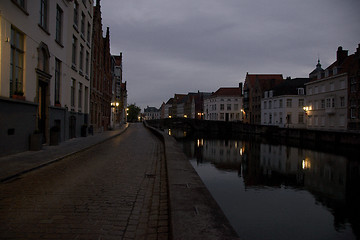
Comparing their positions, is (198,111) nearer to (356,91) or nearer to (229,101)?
(229,101)

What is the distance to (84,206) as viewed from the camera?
4.43 metres

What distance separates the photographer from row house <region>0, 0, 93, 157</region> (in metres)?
9.33

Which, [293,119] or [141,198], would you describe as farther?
[293,119]

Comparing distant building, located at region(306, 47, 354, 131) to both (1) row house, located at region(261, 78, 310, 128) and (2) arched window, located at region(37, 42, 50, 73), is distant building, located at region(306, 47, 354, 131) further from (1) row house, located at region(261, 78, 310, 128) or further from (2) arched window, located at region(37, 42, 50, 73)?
(2) arched window, located at region(37, 42, 50, 73)

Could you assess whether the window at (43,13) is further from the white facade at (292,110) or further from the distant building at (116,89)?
the white facade at (292,110)

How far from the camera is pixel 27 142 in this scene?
10.9 m

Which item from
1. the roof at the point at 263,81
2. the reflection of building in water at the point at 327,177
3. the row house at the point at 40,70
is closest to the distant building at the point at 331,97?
the roof at the point at 263,81

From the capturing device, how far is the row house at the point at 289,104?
161ft

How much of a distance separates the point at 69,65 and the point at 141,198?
48.2 feet

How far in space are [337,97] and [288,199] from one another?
33.7 m

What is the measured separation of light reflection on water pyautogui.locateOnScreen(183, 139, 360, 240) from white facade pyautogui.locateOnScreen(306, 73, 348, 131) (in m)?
24.0

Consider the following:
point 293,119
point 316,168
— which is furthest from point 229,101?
point 316,168

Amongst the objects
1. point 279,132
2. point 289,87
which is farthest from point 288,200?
point 289,87

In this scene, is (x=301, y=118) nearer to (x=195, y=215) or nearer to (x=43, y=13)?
(x=43, y=13)
